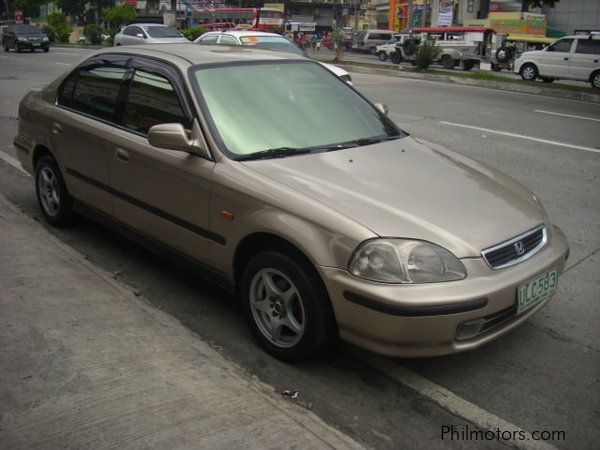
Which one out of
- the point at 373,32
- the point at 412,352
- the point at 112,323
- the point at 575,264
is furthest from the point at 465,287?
the point at 373,32

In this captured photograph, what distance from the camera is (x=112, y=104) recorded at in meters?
4.37

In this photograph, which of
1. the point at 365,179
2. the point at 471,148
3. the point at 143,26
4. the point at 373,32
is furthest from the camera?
the point at 373,32

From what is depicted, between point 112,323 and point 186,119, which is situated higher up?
point 186,119

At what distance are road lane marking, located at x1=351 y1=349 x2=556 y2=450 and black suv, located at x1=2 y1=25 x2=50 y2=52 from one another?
33.3 meters

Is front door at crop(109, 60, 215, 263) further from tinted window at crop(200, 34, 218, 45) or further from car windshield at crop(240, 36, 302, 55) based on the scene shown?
tinted window at crop(200, 34, 218, 45)

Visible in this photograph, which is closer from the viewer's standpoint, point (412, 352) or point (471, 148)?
point (412, 352)

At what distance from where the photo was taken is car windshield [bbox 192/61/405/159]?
11.8 ft

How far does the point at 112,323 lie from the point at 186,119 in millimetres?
1241

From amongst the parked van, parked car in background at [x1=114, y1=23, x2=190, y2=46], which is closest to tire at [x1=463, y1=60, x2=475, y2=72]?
the parked van

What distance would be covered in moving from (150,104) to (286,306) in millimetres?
1732

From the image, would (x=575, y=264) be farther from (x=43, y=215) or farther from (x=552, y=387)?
(x=43, y=215)

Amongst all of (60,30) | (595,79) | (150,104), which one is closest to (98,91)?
(150,104)

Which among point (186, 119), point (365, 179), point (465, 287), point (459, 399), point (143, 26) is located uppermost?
point (143, 26)

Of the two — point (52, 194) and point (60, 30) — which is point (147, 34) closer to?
point (52, 194)
